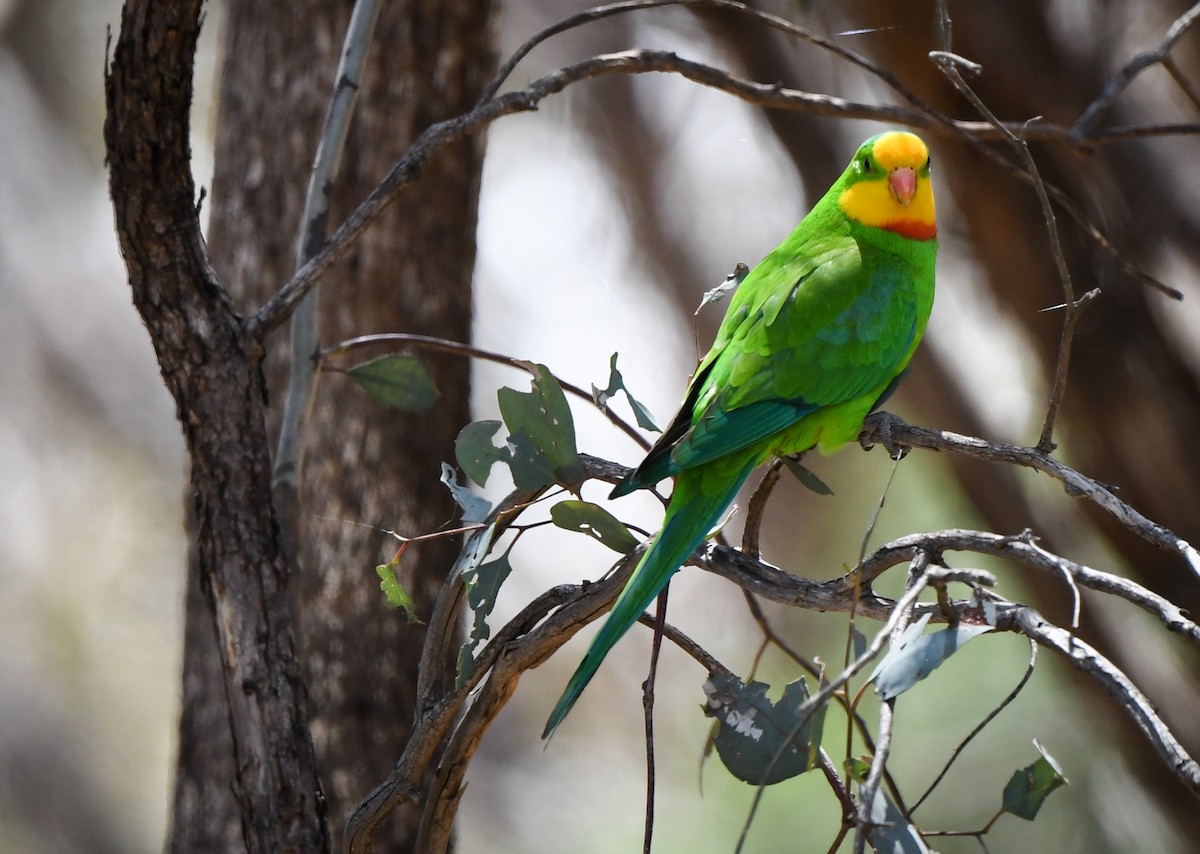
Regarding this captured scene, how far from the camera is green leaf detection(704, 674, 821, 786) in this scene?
52.6 inches

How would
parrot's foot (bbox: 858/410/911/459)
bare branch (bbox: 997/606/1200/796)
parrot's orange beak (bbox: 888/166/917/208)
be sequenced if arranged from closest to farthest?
bare branch (bbox: 997/606/1200/796) < parrot's foot (bbox: 858/410/911/459) < parrot's orange beak (bbox: 888/166/917/208)

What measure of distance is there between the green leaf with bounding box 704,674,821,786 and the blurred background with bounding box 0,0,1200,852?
1.32m

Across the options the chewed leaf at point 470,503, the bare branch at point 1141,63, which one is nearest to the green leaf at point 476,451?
the chewed leaf at point 470,503

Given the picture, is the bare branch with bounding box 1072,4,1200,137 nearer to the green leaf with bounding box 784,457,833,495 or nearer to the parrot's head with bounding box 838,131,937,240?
the parrot's head with bounding box 838,131,937,240

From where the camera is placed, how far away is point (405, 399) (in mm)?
1817

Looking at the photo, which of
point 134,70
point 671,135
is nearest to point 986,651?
point 671,135

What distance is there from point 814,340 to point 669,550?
665 mm

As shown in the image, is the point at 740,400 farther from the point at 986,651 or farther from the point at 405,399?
the point at 986,651

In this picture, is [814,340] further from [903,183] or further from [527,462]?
[527,462]

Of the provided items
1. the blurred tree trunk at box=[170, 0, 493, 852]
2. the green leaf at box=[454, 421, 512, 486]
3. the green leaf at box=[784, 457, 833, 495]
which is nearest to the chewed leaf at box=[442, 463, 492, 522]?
the green leaf at box=[454, 421, 512, 486]

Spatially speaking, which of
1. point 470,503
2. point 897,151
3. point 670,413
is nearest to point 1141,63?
point 897,151

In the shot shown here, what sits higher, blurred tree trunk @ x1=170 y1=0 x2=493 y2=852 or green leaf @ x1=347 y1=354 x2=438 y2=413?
blurred tree trunk @ x1=170 y1=0 x2=493 y2=852

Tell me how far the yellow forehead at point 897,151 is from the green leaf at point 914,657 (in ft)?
4.36

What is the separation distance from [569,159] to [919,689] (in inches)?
133
